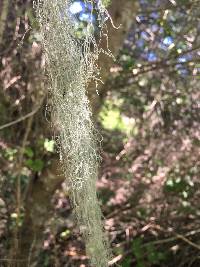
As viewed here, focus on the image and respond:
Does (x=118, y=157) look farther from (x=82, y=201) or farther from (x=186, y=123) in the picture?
(x=82, y=201)

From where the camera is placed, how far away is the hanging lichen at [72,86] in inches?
47.4

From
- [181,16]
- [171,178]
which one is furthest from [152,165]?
[181,16]

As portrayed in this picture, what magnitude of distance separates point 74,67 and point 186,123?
203 centimetres

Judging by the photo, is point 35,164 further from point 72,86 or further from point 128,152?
point 72,86

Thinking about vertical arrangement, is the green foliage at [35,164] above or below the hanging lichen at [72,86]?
above

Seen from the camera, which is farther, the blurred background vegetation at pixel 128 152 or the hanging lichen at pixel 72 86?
the blurred background vegetation at pixel 128 152

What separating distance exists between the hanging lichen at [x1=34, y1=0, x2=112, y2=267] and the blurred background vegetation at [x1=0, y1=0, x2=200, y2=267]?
2.88 feet

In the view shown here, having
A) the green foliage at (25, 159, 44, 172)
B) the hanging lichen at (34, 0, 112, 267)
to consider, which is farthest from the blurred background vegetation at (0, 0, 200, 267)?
the hanging lichen at (34, 0, 112, 267)

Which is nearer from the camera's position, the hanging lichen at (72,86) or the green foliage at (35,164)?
the hanging lichen at (72,86)

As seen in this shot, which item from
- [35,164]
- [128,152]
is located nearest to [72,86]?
[35,164]

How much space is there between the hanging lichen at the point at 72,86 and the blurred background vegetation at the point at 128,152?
2.88 ft

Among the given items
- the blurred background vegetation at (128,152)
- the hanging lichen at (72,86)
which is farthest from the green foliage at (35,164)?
the hanging lichen at (72,86)

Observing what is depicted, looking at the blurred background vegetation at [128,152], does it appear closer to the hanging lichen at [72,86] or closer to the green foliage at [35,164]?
the green foliage at [35,164]

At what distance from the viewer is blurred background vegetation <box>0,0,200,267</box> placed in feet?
8.01
